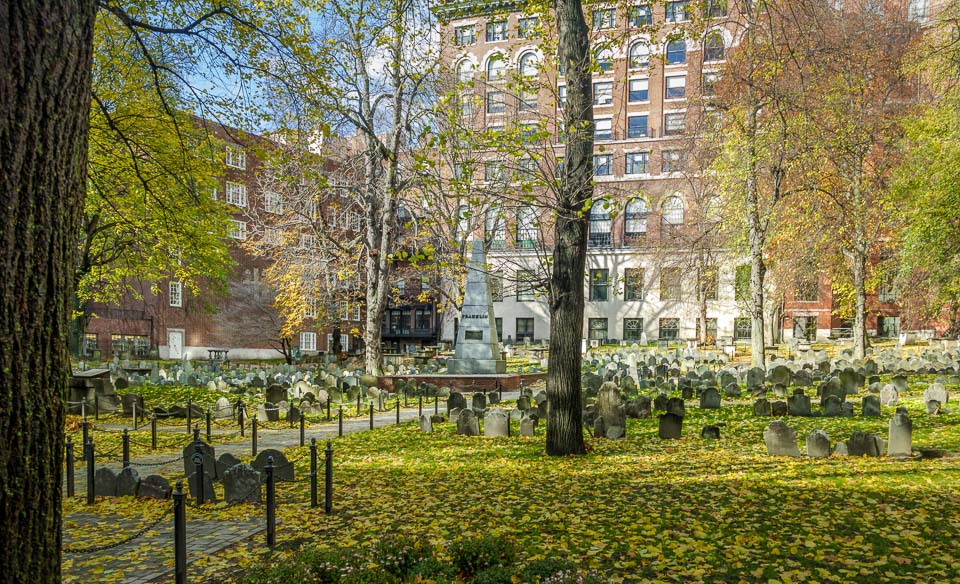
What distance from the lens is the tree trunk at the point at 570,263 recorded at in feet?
32.9

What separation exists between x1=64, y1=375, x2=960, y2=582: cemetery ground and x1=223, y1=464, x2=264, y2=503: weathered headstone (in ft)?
0.59

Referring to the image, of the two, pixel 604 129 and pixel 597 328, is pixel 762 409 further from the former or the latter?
pixel 604 129

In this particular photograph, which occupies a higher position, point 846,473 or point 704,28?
point 704,28

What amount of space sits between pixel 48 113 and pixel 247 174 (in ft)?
137

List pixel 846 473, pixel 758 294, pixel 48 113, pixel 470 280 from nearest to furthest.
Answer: pixel 48 113 → pixel 846 473 → pixel 758 294 → pixel 470 280

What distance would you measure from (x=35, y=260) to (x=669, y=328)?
2020 inches

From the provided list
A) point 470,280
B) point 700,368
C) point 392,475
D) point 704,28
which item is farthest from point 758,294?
point 392,475

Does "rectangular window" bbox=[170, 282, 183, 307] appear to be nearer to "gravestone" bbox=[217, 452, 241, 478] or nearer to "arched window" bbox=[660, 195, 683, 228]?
"arched window" bbox=[660, 195, 683, 228]

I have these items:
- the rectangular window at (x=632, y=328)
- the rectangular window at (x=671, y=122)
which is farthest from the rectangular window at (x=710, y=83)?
the rectangular window at (x=632, y=328)

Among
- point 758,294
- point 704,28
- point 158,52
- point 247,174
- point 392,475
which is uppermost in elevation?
point 247,174

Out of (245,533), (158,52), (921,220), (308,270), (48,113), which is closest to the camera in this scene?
(48,113)

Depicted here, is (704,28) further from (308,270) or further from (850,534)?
(308,270)

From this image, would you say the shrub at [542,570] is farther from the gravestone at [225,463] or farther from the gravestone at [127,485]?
the gravestone at [127,485]

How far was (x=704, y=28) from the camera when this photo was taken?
9.66 metres
